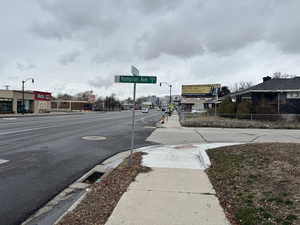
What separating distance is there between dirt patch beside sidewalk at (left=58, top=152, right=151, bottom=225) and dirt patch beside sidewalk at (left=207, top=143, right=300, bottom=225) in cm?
201

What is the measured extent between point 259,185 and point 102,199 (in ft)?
11.0

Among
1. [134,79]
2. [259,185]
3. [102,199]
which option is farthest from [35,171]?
[259,185]

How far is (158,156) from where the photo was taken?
735 centimetres

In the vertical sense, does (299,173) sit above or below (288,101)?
below

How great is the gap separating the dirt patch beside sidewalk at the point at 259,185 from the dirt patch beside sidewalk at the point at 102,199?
2010mm

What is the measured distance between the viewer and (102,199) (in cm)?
372

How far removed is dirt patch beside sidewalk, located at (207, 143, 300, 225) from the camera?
3154 millimetres

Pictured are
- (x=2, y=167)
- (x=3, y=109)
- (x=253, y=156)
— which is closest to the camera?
(x=2, y=167)

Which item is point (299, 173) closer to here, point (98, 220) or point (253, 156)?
point (253, 156)

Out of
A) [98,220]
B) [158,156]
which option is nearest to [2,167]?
[98,220]

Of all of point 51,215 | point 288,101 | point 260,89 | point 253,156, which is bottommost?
point 51,215

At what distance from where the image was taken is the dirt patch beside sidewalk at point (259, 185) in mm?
3154

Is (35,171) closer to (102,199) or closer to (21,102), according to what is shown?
(102,199)

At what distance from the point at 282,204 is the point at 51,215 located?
158 inches
